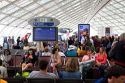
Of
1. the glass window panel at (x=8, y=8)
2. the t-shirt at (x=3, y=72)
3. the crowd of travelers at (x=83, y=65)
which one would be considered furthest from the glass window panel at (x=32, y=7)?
the t-shirt at (x=3, y=72)

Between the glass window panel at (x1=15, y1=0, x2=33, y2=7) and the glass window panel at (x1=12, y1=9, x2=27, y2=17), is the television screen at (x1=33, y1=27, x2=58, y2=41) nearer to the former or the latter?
the glass window panel at (x1=15, y1=0, x2=33, y2=7)

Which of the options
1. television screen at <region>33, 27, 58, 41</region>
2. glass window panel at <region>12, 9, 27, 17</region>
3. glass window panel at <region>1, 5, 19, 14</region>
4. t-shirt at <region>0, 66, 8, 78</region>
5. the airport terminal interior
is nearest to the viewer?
the airport terminal interior

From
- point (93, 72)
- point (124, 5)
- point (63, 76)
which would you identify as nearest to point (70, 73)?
point (63, 76)

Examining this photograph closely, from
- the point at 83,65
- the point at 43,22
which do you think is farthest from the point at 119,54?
the point at 43,22

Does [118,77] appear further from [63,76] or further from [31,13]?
[31,13]

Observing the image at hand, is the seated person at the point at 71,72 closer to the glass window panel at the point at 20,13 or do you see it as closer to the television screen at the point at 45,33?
the television screen at the point at 45,33

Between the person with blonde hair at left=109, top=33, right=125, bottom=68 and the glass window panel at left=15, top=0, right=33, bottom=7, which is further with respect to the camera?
the glass window panel at left=15, top=0, right=33, bottom=7

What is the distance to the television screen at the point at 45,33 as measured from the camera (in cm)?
1389

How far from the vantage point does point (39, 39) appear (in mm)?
13836

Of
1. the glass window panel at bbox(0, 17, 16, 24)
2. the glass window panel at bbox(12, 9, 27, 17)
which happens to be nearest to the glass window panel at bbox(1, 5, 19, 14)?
the glass window panel at bbox(12, 9, 27, 17)

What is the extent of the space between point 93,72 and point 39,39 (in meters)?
5.16

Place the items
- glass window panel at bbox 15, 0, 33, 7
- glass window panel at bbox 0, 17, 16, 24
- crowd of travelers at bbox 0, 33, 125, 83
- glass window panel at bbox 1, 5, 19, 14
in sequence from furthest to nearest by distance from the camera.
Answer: glass window panel at bbox 0, 17, 16, 24 → glass window panel at bbox 1, 5, 19, 14 → glass window panel at bbox 15, 0, 33, 7 → crowd of travelers at bbox 0, 33, 125, 83

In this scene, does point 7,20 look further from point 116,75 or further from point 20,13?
point 116,75

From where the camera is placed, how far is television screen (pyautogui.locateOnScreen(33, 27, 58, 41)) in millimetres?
13891
